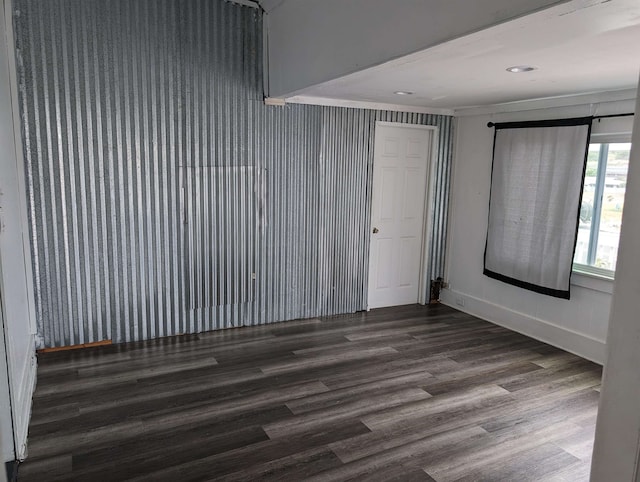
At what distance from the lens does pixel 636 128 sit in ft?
4.55

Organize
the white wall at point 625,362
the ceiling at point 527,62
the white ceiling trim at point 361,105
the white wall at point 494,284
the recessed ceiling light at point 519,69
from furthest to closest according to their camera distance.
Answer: the white ceiling trim at point 361,105 → the white wall at point 494,284 → the recessed ceiling light at point 519,69 → the ceiling at point 527,62 → the white wall at point 625,362

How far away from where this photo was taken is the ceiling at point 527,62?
1969mm

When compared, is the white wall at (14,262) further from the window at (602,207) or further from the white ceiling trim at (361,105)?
the window at (602,207)

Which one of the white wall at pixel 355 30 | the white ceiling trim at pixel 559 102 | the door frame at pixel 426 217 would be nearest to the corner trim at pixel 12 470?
the white wall at pixel 355 30

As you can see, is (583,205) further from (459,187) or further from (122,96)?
(122,96)

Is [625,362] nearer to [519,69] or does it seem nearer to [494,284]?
[519,69]

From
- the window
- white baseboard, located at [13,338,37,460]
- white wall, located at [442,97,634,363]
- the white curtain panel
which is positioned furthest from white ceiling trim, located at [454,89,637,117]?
white baseboard, located at [13,338,37,460]

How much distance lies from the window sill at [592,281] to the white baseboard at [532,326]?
0.48 meters

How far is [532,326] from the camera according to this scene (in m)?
4.83

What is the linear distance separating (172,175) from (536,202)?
3647 mm

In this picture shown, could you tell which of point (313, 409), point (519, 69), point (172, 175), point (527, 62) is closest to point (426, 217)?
point (519, 69)

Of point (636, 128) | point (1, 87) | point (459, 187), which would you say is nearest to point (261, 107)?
point (1, 87)

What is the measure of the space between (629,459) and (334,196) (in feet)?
12.9

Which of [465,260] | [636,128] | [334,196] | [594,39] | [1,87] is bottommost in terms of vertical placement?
[465,260]
